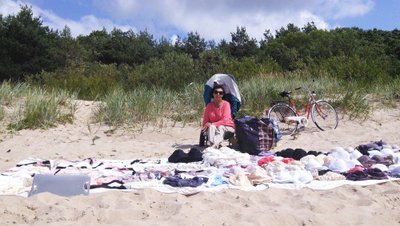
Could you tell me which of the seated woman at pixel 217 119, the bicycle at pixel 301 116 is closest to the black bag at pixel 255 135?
the seated woman at pixel 217 119

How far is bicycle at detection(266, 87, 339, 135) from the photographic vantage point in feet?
28.8

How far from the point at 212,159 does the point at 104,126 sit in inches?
150

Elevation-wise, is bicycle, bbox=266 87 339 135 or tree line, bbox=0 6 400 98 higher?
tree line, bbox=0 6 400 98

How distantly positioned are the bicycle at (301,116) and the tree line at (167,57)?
434 cm

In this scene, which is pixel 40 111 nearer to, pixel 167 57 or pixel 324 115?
pixel 324 115

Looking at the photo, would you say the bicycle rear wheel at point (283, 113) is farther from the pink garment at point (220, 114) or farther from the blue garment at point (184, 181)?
the blue garment at point (184, 181)

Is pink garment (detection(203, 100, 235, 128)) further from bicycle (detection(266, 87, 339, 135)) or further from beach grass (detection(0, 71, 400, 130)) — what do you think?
beach grass (detection(0, 71, 400, 130))

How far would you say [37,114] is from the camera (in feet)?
29.2

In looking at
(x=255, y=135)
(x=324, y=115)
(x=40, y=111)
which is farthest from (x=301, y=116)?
(x=40, y=111)

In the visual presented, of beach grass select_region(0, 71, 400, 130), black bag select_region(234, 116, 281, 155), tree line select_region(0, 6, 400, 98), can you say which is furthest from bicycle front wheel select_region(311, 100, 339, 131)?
tree line select_region(0, 6, 400, 98)

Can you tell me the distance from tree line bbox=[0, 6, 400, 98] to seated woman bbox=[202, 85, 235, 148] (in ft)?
17.5

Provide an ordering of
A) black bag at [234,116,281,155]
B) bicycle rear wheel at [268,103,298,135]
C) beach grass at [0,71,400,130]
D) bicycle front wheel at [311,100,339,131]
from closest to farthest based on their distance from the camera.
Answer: black bag at [234,116,281,155] < bicycle rear wheel at [268,103,298,135] < beach grass at [0,71,400,130] < bicycle front wheel at [311,100,339,131]

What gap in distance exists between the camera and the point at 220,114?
7664mm

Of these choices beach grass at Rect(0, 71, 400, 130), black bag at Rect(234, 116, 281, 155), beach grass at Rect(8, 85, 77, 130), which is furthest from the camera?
beach grass at Rect(0, 71, 400, 130)
